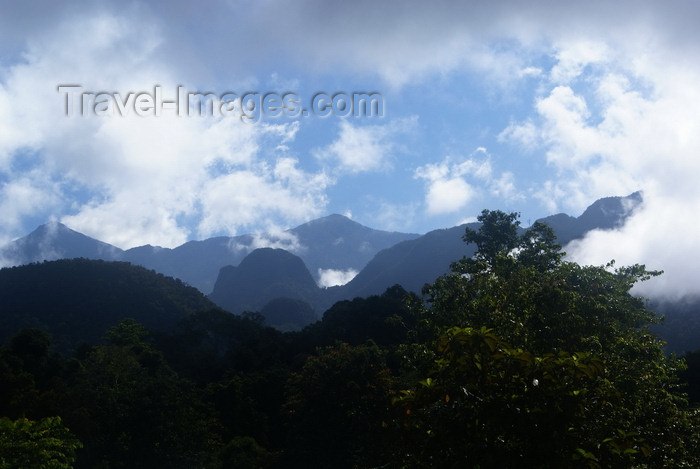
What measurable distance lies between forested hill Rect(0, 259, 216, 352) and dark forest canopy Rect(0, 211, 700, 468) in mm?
29178

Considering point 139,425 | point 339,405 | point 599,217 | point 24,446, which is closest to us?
point 24,446

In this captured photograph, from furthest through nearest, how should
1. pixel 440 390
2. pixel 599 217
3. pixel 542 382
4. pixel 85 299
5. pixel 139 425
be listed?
pixel 599 217, pixel 85 299, pixel 139 425, pixel 440 390, pixel 542 382

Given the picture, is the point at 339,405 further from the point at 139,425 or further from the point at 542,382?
the point at 542,382

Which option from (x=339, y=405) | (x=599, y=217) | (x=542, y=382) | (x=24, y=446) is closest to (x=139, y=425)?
(x=339, y=405)

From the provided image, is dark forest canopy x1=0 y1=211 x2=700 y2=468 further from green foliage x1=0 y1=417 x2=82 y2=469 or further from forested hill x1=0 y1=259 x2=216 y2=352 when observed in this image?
forested hill x1=0 y1=259 x2=216 y2=352

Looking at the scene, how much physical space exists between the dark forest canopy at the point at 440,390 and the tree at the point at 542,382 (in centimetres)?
3

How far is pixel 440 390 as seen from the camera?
5715 mm

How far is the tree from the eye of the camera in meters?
5.45

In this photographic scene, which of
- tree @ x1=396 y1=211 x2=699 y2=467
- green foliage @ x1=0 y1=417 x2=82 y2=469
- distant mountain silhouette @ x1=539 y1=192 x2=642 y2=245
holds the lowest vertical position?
green foliage @ x1=0 y1=417 x2=82 y2=469

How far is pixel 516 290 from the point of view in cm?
1372

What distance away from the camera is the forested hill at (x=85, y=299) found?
2886 inches

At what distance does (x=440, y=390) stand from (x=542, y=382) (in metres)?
1.06

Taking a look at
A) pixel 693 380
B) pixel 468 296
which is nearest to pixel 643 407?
pixel 468 296

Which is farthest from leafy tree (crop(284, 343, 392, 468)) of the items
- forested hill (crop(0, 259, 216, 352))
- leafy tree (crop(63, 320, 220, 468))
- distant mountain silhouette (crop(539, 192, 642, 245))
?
distant mountain silhouette (crop(539, 192, 642, 245))
